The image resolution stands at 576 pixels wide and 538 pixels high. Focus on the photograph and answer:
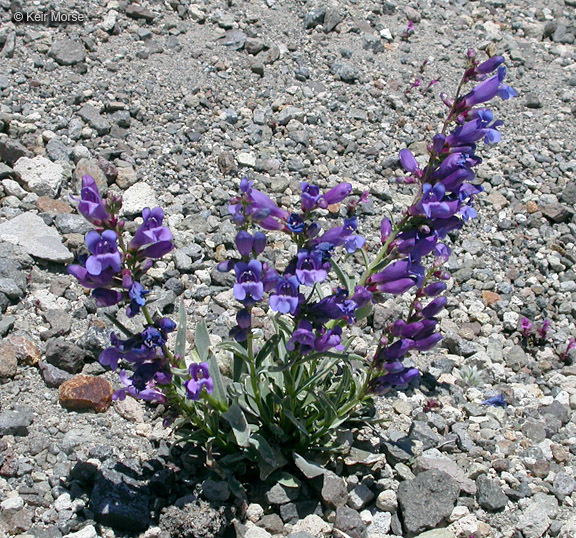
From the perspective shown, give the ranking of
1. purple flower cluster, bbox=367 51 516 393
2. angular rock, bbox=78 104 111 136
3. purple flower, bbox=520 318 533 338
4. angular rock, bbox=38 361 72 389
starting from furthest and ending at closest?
angular rock, bbox=78 104 111 136, purple flower, bbox=520 318 533 338, angular rock, bbox=38 361 72 389, purple flower cluster, bbox=367 51 516 393

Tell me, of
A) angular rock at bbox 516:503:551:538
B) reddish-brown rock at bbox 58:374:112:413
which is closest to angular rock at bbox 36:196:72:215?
reddish-brown rock at bbox 58:374:112:413

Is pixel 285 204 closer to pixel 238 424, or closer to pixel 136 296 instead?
pixel 238 424

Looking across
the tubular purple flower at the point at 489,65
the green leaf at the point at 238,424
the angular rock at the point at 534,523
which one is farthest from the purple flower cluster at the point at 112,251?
the angular rock at the point at 534,523

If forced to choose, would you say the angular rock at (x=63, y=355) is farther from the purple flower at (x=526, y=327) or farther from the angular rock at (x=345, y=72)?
the angular rock at (x=345, y=72)

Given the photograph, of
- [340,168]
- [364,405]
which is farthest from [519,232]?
[364,405]

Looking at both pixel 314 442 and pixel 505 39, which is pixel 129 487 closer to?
pixel 314 442

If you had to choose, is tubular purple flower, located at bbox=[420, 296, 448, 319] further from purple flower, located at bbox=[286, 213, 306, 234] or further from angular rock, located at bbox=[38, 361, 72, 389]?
angular rock, located at bbox=[38, 361, 72, 389]
